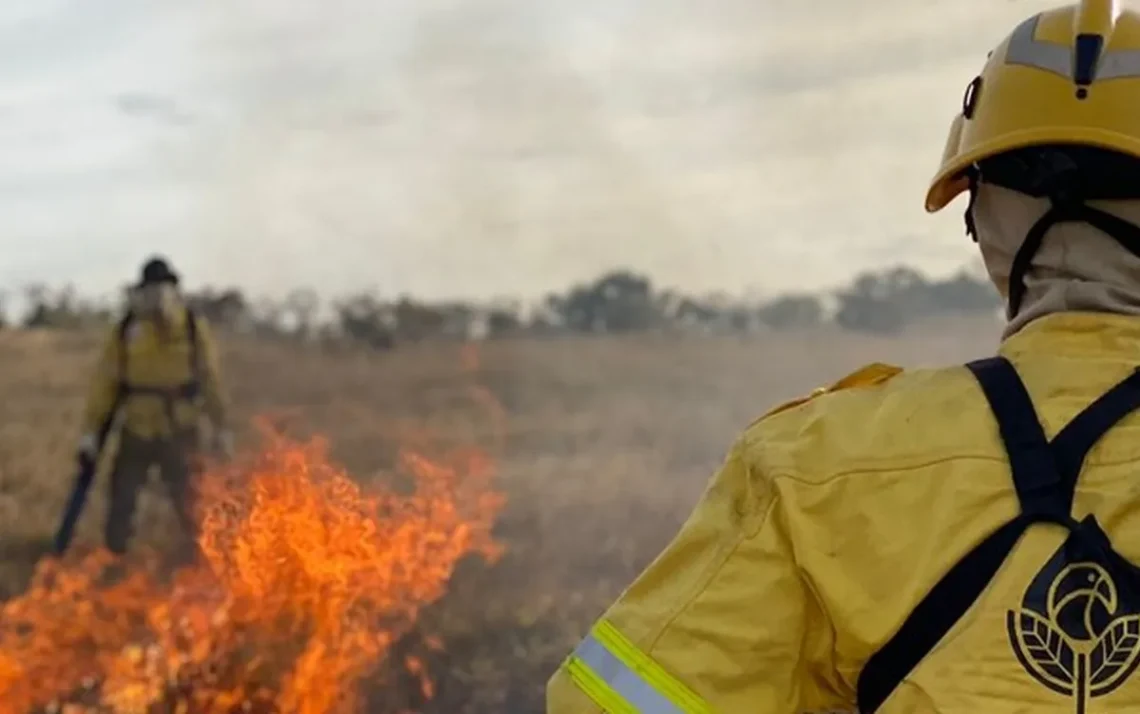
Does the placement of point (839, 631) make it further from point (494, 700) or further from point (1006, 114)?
point (494, 700)

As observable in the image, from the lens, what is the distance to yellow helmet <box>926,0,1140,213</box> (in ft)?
6.43

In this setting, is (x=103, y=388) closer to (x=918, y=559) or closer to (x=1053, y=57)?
(x=1053, y=57)

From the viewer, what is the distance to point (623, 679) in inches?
70.8

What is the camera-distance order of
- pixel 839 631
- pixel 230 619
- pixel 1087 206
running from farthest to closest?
pixel 230 619, pixel 1087 206, pixel 839 631

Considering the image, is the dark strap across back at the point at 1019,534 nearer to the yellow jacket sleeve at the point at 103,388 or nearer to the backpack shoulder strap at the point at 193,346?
the backpack shoulder strap at the point at 193,346

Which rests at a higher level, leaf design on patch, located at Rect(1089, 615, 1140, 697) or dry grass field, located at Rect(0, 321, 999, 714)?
leaf design on patch, located at Rect(1089, 615, 1140, 697)

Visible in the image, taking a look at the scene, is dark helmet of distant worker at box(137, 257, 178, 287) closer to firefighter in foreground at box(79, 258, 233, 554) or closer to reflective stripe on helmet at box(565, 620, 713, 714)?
firefighter in foreground at box(79, 258, 233, 554)

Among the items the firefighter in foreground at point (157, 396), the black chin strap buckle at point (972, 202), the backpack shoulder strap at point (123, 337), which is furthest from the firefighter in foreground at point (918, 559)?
the backpack shoulder strap at point (123, 337)

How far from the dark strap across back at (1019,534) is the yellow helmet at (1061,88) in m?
0.40

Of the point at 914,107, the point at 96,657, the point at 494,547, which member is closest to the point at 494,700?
the point at 494,547

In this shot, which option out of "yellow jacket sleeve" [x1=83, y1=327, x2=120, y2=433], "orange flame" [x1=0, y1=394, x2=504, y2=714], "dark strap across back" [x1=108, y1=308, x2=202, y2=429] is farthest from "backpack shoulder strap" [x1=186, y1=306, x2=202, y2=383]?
"orange flame" [x1=0, y1=394, x2=504, y2=714]

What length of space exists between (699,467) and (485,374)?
4.78 ft

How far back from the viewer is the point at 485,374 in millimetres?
8789

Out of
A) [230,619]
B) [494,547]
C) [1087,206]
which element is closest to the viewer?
[1087,206]
